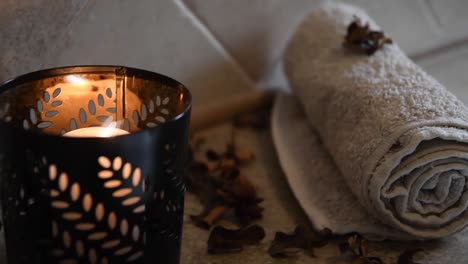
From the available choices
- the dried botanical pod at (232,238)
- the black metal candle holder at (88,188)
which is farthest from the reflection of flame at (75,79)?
the dried botanical pod at (232,238)

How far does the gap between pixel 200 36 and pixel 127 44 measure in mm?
152

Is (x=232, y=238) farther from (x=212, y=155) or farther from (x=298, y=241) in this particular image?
(x=212, y=155)

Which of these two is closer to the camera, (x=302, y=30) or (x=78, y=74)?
(x=78, y=74)

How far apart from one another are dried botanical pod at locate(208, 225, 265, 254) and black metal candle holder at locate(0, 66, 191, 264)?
9 cm

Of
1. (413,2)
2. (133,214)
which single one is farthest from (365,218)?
(413,2)

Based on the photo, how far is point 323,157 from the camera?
2.98ft

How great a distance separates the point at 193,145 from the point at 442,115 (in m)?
0.43

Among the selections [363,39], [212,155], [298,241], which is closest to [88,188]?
[298,241]

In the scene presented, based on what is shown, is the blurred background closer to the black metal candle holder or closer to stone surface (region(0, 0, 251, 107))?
stone surface (region(0, 0, 251, 107))

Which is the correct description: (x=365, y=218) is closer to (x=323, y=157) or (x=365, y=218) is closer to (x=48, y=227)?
(x=323, y=157)

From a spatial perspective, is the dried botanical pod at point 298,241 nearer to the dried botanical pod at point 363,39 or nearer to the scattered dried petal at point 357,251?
the scattered dried petal at point 357,251

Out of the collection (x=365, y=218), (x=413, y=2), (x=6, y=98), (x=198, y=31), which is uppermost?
(x=413, y=2)

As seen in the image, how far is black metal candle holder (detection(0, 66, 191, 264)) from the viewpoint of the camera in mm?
528

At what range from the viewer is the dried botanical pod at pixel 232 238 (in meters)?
0.72
